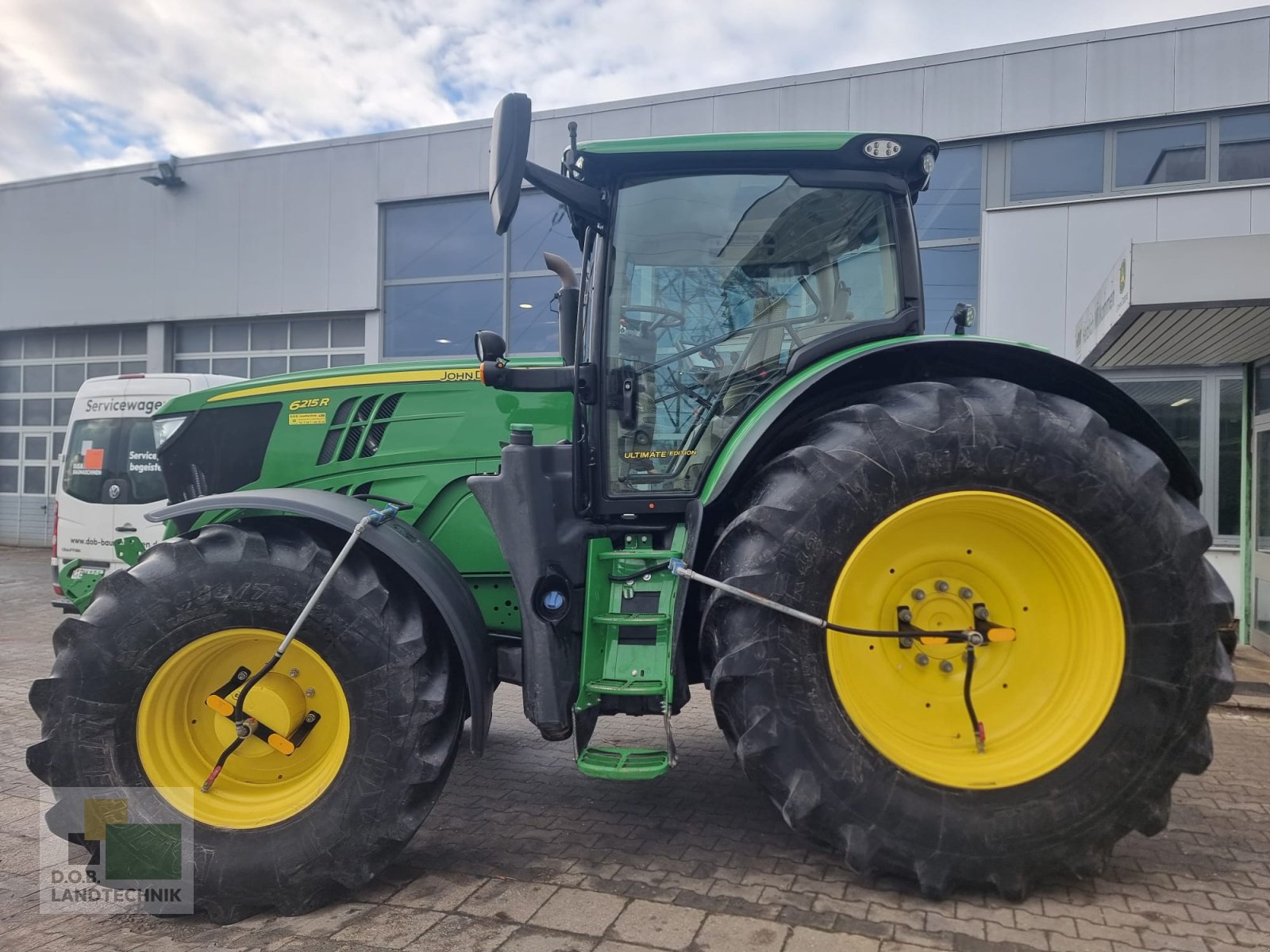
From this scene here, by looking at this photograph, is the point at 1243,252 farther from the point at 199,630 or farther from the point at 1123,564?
the point at 199,630

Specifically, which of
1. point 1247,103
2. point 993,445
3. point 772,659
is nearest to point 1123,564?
point 993,445

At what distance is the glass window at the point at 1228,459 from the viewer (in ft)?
31.7

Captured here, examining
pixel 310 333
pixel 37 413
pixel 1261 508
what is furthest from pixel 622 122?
pixel 37 413

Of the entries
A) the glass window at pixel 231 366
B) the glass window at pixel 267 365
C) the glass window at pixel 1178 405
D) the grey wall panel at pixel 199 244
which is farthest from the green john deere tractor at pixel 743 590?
the grey wall panel at pixel 199 244

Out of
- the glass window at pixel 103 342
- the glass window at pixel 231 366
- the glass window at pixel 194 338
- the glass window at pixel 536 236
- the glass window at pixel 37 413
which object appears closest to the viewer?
the glass window at pixel 536 236

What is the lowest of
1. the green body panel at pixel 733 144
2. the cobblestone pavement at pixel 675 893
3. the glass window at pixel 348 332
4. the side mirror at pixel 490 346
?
the cobblestone pavement at pixel 675 893

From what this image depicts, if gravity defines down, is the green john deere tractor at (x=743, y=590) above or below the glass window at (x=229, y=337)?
below

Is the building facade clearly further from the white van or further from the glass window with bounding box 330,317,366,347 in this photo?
the white van

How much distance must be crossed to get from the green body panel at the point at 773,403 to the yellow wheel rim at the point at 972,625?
1.64ft

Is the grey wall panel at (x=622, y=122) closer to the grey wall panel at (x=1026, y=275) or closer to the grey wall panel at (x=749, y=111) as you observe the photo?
the grey wall panel at (x=749, y=111)

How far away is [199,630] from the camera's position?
2.88 metres

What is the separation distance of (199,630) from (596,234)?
1980 millimetres

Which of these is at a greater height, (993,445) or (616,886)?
(993,445)

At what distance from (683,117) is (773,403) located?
33.5 ft
